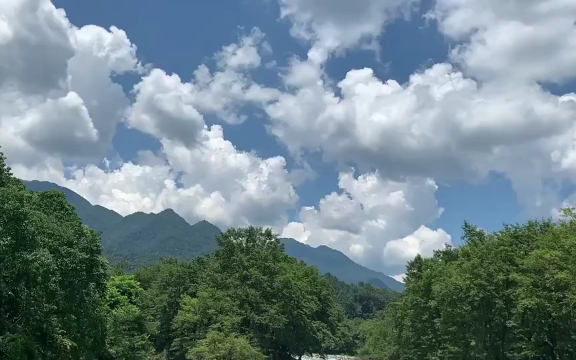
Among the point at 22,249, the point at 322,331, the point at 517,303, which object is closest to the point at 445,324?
the point at 517,303

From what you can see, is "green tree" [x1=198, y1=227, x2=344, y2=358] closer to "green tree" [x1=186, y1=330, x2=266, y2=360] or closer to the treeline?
the treeline

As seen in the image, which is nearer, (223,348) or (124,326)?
(124,326)

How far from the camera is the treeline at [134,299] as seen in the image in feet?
83.4

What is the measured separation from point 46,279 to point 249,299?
35447mm

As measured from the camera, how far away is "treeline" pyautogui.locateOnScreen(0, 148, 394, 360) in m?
25.4

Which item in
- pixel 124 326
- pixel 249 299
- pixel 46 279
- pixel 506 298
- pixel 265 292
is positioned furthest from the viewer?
pixel 265 292

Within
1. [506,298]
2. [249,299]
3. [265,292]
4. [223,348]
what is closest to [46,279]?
[223,348]

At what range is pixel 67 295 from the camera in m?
30.7

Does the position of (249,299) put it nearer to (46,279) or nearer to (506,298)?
(506,298)

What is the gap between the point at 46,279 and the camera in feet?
86.6

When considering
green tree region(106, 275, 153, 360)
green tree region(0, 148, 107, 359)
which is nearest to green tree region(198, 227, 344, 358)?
green tree region(106, 275, 153, 360)

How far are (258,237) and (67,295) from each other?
42386 mm

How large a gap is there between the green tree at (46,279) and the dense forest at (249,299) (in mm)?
75

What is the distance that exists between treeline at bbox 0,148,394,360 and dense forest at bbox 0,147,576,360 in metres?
0.11
